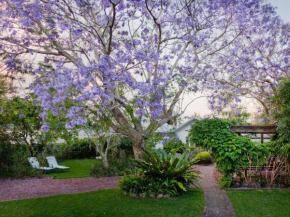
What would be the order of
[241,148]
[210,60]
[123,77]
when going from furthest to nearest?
1. [210,60]
2. [241,148]
3. [123,77]

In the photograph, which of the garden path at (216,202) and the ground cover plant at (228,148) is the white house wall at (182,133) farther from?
the ground cover plant at (228,148)

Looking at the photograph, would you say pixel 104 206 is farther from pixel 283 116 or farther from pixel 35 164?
pixel 35 164

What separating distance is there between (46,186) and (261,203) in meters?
6.75

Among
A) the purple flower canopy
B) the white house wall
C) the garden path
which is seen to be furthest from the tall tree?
the white house wall

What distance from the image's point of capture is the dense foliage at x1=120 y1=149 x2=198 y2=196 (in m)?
7.97

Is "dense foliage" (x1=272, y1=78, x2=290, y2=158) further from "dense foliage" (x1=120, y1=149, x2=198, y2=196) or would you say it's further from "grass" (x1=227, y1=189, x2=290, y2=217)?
"dense foliage" (x1=120, y1=149, x2=198, y2=196)

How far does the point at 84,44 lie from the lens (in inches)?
344

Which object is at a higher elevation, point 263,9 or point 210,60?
point 263,9

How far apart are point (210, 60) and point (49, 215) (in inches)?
328

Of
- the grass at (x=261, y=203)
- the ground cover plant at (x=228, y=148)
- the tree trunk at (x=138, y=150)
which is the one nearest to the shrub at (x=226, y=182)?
the ground cover plant at (x=228, y=148)

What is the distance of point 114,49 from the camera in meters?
8.66

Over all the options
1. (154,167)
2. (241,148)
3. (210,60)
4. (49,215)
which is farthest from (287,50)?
(49,215)

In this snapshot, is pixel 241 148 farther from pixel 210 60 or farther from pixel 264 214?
pixel 210 60

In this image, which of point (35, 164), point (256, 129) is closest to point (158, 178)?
point (256, 129)
